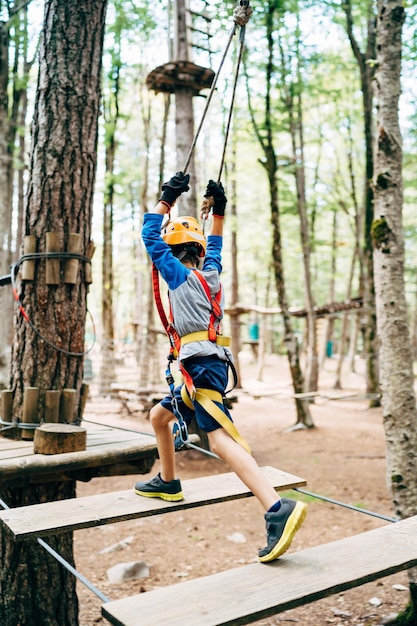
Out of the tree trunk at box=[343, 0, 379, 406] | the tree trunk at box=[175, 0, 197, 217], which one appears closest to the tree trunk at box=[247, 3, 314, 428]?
the tree trunk at box=[343, 0, 379, 406]

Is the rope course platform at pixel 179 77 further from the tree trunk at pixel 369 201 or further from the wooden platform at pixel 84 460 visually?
the wooden platform at pixel 84 460

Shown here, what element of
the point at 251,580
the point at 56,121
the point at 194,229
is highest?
the point at 56,121

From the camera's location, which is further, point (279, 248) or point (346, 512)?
point (279, 248)

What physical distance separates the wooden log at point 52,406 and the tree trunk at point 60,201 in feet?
0.15

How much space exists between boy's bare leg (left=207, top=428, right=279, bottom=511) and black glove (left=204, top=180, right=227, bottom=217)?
1262 mm

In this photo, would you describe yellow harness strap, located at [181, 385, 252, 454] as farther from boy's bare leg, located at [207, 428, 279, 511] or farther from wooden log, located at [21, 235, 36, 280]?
wooden log, located at [21, 235, 36, 280]

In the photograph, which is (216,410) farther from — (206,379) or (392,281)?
(392,281)

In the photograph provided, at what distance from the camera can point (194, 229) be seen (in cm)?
273

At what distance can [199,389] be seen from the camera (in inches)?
94.7

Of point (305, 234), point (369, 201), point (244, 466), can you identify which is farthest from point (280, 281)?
point (244, 466)

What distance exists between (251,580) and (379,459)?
22.1 feet

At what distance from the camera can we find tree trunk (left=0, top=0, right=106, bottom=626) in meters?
3.51

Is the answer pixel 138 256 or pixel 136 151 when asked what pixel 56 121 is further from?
pixel 136 151

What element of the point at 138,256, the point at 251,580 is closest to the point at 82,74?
the point at 251,580
